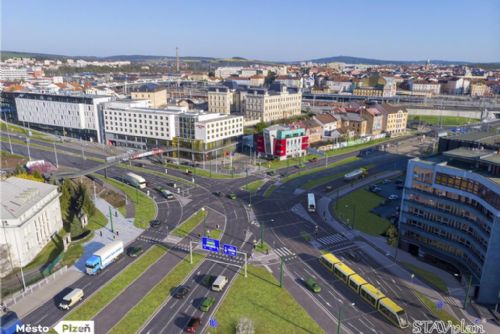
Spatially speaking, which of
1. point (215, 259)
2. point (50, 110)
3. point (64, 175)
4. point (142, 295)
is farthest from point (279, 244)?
point (50, 110)

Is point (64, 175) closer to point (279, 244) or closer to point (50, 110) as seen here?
point (279, 244)

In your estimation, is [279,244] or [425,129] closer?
[279,244]

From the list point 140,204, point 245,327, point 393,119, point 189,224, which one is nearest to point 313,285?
point 245,327

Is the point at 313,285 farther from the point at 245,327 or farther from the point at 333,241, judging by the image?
the point at 333,241

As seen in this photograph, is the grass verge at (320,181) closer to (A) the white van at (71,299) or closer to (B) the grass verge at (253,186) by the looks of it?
(B) the grass verge at (253,186)

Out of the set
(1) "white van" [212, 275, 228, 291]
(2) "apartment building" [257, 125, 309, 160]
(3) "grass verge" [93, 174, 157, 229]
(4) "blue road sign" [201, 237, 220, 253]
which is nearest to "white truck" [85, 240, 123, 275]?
(3) "grass verge" [93, 174, 157, 229]

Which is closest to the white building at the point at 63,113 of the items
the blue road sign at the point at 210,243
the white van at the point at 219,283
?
the blue road sign at the point at 210,243

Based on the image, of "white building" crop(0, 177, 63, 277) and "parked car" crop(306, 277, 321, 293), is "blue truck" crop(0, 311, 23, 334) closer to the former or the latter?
"white building" crop(0, 177, 63, 277)
